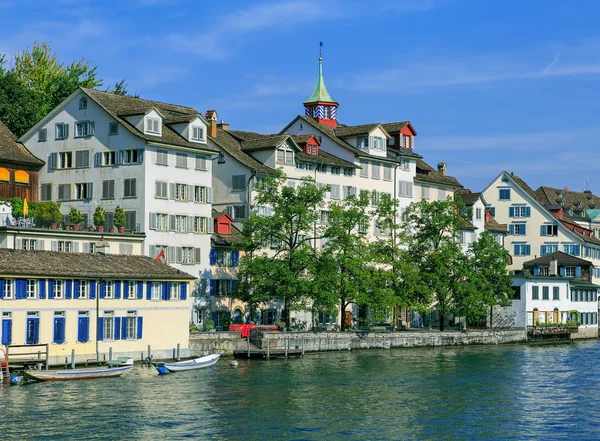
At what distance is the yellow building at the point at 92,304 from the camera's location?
228 ft

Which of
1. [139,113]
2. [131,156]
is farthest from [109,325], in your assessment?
[139,113]

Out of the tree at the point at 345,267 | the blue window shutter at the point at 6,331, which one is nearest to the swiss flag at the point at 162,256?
the tree at the point at 345,267

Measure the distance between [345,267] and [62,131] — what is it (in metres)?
26.2

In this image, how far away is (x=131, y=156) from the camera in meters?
90.8

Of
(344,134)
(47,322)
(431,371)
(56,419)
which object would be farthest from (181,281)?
(344,134)

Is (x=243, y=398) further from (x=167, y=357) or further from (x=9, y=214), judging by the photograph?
(x=9, y=214)

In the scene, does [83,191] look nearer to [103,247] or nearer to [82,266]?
[103,247]

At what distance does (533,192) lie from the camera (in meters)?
152

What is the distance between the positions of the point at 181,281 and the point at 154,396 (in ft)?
66.7

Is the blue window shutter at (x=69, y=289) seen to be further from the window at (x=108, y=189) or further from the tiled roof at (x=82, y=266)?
the window at (x=108, y=189)

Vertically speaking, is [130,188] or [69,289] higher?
[130,188]

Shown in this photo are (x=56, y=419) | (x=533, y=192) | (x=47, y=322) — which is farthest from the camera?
(x=533, y=192)

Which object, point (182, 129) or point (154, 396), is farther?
point (182, 129)

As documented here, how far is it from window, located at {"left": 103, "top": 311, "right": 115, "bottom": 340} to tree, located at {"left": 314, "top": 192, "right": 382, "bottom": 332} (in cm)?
2051
